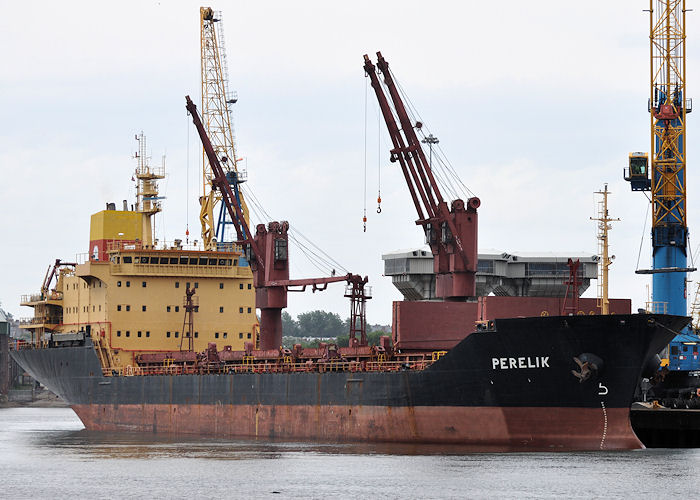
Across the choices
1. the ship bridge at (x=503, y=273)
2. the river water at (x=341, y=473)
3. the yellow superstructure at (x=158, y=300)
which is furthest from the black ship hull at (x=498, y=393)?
the ship bridge at (x=503, y=273)

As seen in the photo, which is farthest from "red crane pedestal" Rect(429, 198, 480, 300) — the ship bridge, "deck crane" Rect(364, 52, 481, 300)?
the ship bridge

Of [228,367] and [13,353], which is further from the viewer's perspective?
[13,353]

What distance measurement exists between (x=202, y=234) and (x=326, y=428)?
1528 inches

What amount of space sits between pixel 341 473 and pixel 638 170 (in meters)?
32.0

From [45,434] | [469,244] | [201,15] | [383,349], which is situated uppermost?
[201,15]

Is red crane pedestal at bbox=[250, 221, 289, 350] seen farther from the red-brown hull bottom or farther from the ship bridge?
the ship bridge

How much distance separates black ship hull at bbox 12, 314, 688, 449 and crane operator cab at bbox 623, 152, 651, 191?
78.8 feet

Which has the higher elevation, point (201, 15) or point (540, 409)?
point (201, 15)

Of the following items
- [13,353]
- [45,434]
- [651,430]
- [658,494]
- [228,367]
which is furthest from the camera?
[13,353]

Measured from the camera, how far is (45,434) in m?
55.5

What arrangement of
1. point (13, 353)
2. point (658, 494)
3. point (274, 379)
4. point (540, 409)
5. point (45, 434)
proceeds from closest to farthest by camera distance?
point (658, 494), point (540, 409), point (274, 379), point (45, 434), point (13, 353)

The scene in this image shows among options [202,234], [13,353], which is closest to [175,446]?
[13,353]

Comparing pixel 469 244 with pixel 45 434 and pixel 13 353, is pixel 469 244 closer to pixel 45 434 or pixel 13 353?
pixel 45 434

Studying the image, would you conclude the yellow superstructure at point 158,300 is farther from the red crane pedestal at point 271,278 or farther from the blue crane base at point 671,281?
the blue crane base at point 671,281
